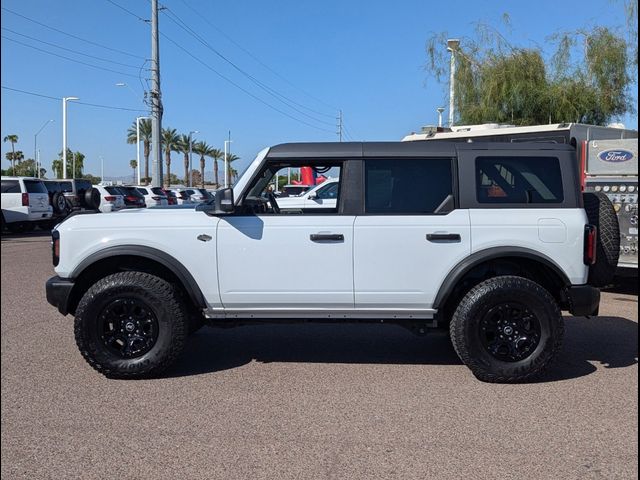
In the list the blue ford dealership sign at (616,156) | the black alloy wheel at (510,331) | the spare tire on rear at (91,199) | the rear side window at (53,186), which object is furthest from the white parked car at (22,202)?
the black alloy wheel at (510,331)

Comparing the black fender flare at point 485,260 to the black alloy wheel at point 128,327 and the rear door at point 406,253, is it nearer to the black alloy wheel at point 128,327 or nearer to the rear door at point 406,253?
the rear door at point 406,253

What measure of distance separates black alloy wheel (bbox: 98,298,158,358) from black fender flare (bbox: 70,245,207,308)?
1.19 feet

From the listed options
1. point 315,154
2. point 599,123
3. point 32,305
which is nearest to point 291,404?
point 315,154

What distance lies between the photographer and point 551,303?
490cm

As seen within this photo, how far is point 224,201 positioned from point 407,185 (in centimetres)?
152

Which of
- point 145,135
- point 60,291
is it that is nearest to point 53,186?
→ point 60,291

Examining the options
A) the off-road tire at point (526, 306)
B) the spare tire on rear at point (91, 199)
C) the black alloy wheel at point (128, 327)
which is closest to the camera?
the off-road tire at point (526, 306)

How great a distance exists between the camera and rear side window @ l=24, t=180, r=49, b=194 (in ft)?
60.0

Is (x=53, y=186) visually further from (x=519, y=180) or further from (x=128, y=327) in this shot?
(x=519, y=180)

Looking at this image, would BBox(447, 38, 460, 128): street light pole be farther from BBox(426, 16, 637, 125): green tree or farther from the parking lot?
the parking lot

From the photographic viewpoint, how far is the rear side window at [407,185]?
16.6 feet

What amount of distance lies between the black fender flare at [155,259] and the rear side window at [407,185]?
157cm

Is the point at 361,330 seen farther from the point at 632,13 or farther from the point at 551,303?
the point at 632,13

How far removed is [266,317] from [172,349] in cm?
80
